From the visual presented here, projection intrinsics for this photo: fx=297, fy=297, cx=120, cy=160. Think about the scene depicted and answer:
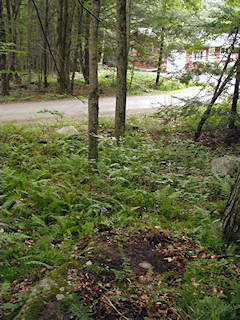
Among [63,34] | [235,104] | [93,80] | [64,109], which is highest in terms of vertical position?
[63,34]

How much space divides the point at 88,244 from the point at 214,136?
9.34 meters

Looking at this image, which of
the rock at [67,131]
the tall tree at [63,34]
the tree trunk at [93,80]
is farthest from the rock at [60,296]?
the tall tree at [63,34]

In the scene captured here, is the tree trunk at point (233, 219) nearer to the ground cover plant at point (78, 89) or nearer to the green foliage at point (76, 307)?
the green foliage at point (76, 307)

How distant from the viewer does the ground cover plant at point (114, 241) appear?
8.84 ft

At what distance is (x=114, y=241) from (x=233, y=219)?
1545 millimetres

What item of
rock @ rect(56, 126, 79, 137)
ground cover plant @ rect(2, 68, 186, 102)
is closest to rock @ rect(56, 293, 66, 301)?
rock @ rect(56, 126, 79, 137)

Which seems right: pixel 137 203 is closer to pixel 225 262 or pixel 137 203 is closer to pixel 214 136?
pixel 225 262

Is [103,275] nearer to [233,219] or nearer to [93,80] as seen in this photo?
[233,219]

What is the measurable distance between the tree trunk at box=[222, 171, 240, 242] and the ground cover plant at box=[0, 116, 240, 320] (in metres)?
0.14

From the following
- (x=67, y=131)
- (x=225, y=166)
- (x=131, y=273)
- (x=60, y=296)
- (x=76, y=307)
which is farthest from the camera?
(x=67, y=131)

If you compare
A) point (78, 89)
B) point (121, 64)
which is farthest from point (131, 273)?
point (78, 89)

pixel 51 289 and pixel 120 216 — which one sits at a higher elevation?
pixel 51 289

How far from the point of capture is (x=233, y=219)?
379 cm

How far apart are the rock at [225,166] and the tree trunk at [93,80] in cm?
307
